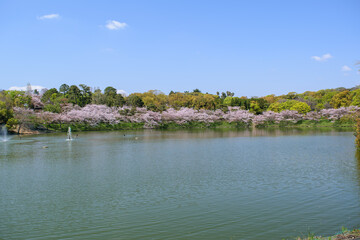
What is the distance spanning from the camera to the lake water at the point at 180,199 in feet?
26.6

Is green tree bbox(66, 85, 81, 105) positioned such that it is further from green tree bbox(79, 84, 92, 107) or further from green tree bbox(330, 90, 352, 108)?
green tree bbox(330, 90, 352, 108)

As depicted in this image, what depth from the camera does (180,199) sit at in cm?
1087

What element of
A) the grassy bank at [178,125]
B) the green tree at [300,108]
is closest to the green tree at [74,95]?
the grassy bank at [178,125]

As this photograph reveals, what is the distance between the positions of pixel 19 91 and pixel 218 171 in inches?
2190

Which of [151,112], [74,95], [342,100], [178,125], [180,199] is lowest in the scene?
[180,199]

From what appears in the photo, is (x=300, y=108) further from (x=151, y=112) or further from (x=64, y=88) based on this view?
(x=64, y=88)

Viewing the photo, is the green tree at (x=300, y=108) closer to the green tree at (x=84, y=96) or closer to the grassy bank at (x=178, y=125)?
the grassy bank at (x=178, y=125)

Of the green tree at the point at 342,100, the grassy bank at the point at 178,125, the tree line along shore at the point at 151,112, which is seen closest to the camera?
the grassy bank at the point at 178,125

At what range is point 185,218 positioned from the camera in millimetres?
8914

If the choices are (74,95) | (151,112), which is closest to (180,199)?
(151,112)

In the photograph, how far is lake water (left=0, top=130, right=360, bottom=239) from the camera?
8102mm

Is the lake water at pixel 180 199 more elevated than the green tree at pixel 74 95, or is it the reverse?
the green tree at pixel 74 95

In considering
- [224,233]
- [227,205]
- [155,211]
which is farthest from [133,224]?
[227,205]

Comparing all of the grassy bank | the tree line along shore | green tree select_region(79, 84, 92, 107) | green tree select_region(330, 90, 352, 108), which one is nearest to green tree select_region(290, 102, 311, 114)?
the tree line along shore
